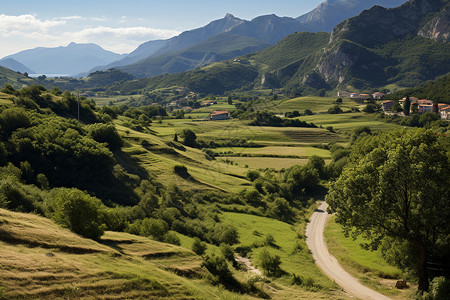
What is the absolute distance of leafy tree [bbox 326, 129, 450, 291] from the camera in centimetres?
3375

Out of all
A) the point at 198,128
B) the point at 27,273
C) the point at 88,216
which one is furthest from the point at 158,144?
the point at 27,273

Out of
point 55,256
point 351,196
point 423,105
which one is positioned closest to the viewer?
point 55,256

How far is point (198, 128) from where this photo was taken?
14338 centimetres

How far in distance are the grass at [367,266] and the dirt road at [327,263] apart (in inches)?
37.2

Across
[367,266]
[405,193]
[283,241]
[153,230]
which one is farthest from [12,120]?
[405,193]

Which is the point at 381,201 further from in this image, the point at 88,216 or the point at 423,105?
the point at 423,105

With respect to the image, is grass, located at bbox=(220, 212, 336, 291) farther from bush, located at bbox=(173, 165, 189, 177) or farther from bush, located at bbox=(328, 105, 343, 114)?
bush, located at bbox=(328, 105, 343, 114)

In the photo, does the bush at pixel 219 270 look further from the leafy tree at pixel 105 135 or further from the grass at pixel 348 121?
the grass at pixel 348 121

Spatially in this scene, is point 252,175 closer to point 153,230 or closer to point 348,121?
point 153,230

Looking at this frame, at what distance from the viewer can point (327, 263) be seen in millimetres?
49875

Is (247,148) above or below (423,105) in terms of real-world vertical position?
below

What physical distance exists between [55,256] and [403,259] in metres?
36.9

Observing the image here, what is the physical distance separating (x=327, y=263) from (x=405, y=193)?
19.0 meters

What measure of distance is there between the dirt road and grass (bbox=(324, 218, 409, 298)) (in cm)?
95
